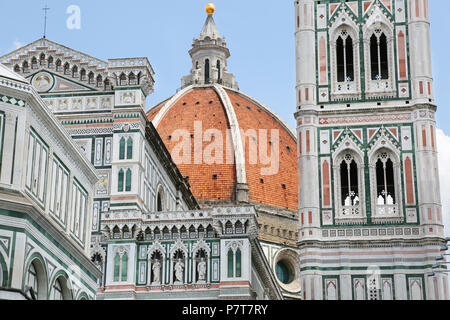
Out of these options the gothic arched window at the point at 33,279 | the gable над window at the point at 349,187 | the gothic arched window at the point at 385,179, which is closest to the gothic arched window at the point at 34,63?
the gable над window at the point at 349,187

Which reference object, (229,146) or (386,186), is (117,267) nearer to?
(386,186)

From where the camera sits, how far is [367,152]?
3488cm

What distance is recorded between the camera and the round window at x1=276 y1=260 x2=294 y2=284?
64688 millimetres

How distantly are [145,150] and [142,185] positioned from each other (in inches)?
62.6

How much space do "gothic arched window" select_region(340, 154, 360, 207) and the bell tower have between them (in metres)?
0.03

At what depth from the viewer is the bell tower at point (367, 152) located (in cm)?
3334

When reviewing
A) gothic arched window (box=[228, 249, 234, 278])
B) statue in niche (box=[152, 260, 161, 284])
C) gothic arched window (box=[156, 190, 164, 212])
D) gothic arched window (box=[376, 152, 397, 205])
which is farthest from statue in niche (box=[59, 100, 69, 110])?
gothic arched window (box=[376, 152, 397, 205])

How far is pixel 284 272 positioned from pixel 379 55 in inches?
1234

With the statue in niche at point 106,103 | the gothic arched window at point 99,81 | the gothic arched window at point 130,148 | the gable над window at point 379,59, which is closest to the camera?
the gable над window at point 379,59

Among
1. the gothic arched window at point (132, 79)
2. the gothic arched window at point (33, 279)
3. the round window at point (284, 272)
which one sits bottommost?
the gothic arched window at point (33, 279)

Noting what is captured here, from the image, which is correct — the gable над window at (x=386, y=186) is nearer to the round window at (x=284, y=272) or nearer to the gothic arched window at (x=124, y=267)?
the gothic arched window at (x=124, y=267)

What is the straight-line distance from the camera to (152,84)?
127 feet

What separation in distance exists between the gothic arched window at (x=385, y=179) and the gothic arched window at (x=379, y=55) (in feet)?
10.1

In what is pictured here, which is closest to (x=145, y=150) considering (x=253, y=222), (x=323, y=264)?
(x=253, y=222)
